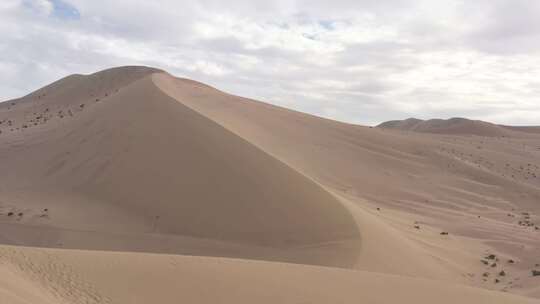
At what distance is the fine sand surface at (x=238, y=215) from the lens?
870 cm

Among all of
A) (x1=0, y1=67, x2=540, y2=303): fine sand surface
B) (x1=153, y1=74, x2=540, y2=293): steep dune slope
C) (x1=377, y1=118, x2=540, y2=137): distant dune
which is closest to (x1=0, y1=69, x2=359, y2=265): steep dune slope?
(x1=0, y1=67, x2=540, y2=303): fine sand surface

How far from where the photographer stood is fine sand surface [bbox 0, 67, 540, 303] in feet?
28.5

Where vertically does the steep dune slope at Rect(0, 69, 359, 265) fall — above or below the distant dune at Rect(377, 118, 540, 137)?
below

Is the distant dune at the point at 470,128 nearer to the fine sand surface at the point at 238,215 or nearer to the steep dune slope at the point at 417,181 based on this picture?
the steep dune slope at the point at 417,181

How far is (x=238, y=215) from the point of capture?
592 inches

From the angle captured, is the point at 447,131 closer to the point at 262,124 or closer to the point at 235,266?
the point at 262,124

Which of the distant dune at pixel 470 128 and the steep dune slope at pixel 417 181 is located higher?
the distant dune at pixel 470 128

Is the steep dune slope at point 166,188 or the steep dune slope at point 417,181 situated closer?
the steep dune slope at point 417,181

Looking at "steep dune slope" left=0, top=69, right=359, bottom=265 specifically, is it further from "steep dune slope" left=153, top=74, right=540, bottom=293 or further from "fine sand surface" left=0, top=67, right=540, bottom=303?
"steep dune slope" left=153, top=74, right=540, bottom=293

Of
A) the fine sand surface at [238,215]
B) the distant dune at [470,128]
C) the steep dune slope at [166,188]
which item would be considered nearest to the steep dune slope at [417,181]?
the fine sand surface at [238,215]

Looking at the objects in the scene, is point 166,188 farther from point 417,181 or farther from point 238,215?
point 417,181

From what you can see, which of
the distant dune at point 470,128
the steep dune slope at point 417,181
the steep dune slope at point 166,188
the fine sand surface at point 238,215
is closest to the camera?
the fine sand surface at point 238,215

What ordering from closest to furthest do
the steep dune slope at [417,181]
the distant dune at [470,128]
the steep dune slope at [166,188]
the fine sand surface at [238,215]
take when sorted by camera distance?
the fine sand surface at [238,215], the steep dune slope at [417,181], the steep dune slope at [166,188], the distant dune at [470,128]

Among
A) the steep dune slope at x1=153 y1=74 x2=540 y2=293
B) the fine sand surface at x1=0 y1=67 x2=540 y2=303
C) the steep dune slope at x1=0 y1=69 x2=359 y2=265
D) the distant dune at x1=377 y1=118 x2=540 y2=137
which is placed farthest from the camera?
the distant dune at x1=377 y1=118 x2=540 y2=137
